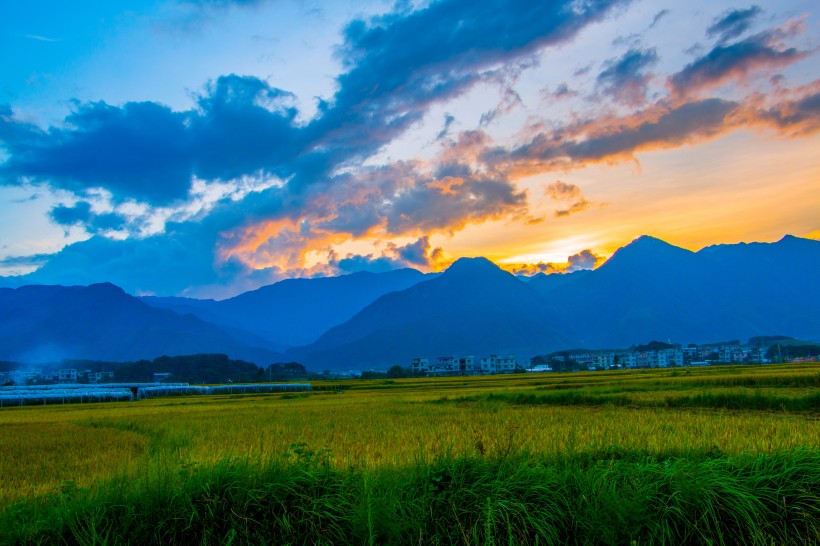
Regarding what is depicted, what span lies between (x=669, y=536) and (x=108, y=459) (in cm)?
1192

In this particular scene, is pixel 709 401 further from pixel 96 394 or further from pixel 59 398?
pixel 96 394

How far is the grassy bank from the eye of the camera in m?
5.94

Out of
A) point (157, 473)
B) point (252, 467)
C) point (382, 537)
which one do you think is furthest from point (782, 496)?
point (157, 473)

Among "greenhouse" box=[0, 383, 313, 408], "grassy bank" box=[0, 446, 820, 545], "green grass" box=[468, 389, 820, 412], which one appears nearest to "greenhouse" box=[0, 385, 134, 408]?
"greenhouse" box=[0, 383, 313, 408]

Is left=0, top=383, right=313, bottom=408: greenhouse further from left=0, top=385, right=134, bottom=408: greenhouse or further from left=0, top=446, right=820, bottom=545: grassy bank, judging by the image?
left=0, top=446, right=820, bottom=545: grassy bank

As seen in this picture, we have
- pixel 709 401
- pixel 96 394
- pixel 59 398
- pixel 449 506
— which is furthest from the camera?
pixel 96 394

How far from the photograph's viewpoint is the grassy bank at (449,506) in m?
5.94

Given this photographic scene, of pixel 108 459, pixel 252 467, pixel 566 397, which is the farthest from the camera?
pixel 566 397

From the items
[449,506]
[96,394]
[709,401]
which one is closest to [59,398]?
[96,394]

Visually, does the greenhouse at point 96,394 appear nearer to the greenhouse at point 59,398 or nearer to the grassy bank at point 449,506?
the greenhouse at point 59,398

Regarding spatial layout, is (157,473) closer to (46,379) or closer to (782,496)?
(782,496)

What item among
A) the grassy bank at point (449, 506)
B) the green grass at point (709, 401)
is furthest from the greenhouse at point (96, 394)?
the grassy bank at point (449, 506)

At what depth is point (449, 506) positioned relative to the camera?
6.23m

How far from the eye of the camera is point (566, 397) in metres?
28.3
